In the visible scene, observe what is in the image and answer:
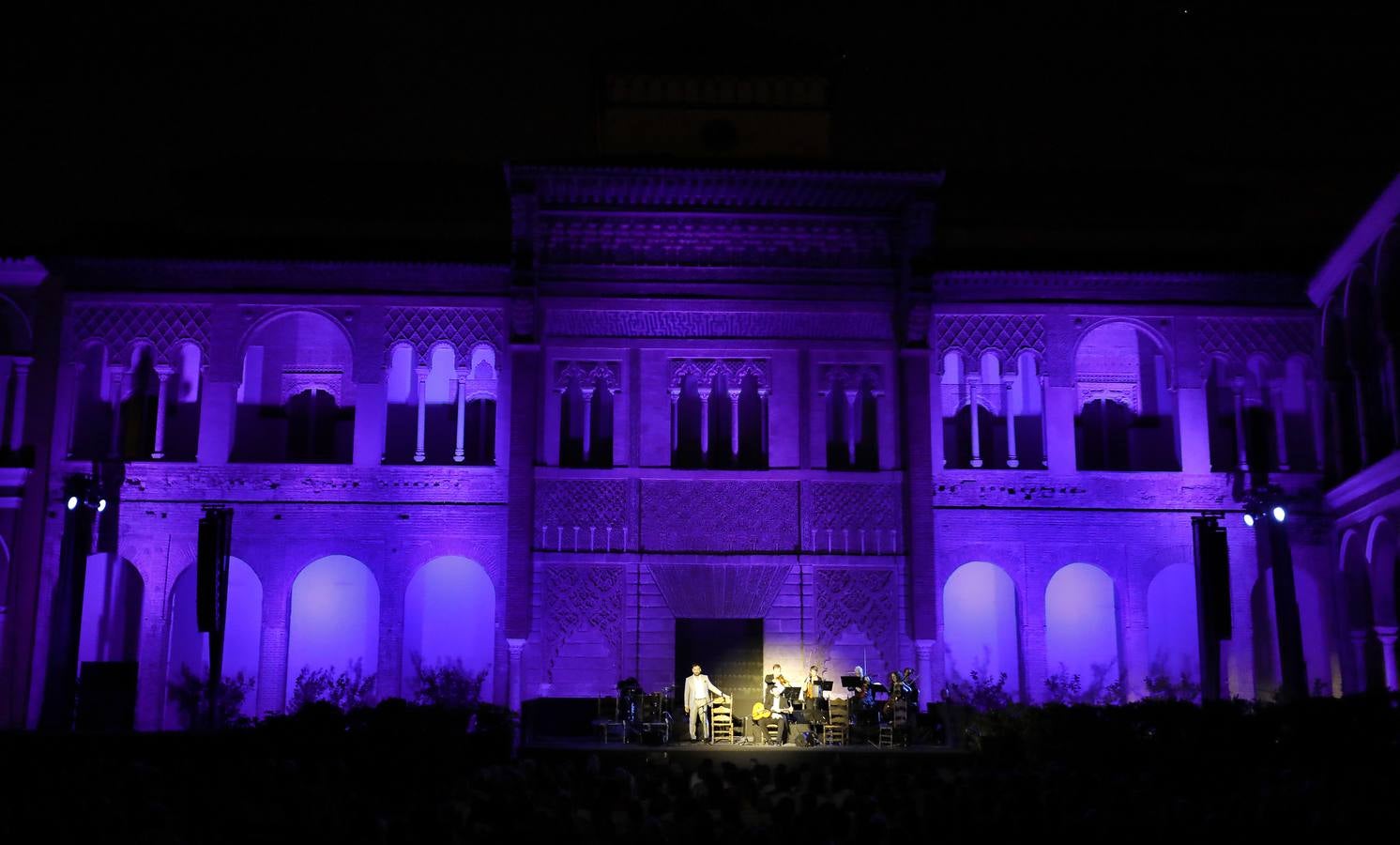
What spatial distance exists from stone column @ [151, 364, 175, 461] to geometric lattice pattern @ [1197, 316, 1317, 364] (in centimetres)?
1946

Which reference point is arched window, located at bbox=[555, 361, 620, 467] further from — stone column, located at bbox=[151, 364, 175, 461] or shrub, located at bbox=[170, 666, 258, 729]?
stone column, located at bbox=[151, 364, 175, 461]

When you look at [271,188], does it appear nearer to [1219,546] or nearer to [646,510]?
[646,510]

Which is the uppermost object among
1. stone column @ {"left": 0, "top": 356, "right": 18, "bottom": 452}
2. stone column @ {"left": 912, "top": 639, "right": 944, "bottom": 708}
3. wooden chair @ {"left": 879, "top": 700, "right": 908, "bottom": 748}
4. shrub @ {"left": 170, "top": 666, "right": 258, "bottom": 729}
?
stone column @ {"left": 0, "top": 356, "right": 18, "bottom": 452}

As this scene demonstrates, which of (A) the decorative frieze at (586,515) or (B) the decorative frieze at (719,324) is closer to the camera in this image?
(A) the decorative frieze at (586,515)

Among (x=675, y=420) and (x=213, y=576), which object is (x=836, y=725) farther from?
(x=213, y=576)

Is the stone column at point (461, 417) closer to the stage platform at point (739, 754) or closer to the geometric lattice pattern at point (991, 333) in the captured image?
the stage platform at point (739, 754)

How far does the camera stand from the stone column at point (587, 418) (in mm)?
24422

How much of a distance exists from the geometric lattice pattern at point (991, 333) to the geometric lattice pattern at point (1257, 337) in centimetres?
321

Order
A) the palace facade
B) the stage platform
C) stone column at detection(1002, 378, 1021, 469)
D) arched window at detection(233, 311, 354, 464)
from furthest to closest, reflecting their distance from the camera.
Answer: arched window at detection(233, 311, 354, 464), stone column at detection(1002, 378, 1021, 469), the palace facade, the stage platform

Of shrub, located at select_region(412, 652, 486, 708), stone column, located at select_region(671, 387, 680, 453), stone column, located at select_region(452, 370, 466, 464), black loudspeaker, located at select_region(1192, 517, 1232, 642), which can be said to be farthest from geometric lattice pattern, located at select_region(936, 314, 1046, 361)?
shrub, located at select_region(412, 652, 486, 708)

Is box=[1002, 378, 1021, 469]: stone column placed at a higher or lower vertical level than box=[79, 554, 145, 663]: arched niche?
higher

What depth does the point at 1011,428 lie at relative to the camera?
25.1 metres

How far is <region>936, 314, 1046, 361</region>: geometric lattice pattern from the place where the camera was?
991 inches

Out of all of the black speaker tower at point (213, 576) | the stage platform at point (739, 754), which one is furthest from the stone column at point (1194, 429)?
the black speaker tower at point (213, 576)
